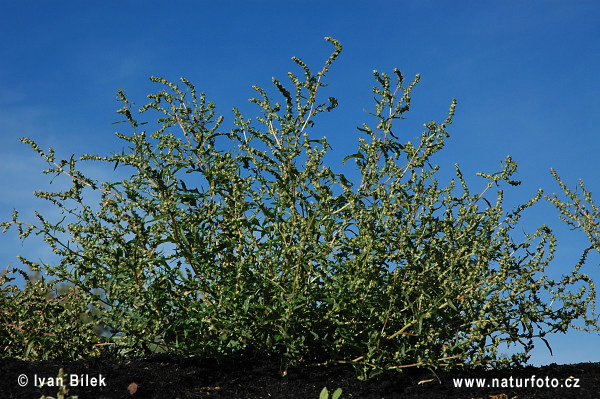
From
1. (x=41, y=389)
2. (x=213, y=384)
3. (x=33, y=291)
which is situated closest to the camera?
(x=41, y=389)

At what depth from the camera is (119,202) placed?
13.3ft

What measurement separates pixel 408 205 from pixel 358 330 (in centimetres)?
90

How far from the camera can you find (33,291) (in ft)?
13.8

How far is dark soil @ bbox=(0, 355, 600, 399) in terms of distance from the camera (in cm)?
345

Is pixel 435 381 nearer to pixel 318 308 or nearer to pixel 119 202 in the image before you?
pixel 318 308

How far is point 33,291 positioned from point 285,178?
2.07m

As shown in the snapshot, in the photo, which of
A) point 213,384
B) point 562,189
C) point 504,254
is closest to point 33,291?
point 213,384

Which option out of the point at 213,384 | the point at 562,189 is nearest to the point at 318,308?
the point at 213,384

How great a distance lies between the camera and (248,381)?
12.1 feet

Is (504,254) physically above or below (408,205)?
below

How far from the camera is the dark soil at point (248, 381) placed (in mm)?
3447

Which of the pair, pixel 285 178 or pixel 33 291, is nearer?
pixel 285 178

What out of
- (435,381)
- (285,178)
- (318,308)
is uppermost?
(285,178)

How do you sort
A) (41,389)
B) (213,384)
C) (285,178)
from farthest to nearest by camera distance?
(285,178) < (213,384) < (41,389)
